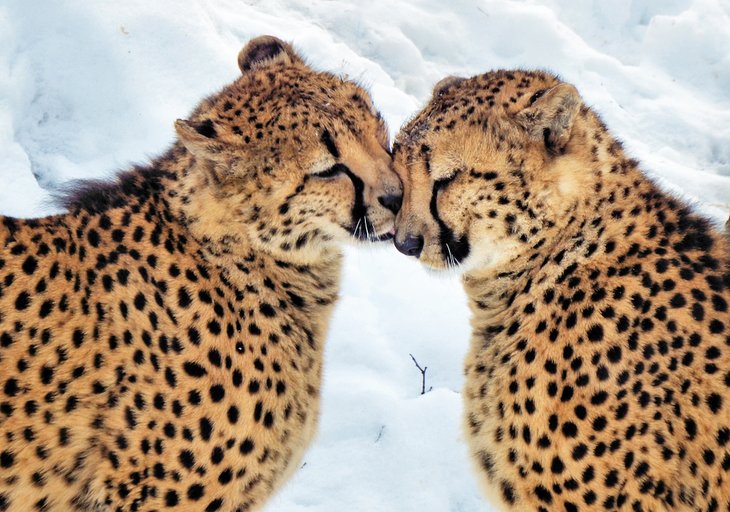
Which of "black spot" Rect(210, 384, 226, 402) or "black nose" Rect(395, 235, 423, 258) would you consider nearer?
"black spot" Rect(210, 384, 226, 402)

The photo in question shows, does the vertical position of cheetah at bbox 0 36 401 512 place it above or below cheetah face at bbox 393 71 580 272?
below

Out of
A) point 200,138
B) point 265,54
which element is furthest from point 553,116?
point 265,54

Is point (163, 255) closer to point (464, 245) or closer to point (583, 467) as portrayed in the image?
point (464, 245)

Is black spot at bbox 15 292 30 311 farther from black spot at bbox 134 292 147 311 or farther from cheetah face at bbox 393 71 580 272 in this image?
cheetah face at bbox 393 71 580 272

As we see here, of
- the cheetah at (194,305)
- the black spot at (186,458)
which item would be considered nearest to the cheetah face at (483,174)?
the cheetah at (194,305)

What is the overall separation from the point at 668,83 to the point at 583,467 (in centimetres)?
546

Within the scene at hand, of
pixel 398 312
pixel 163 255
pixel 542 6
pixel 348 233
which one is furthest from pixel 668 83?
pixel 163 255

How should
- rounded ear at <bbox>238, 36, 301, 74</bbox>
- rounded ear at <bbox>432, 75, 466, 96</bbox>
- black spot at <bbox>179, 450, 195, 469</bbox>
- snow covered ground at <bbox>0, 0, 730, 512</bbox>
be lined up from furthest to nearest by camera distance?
snow covered ground at <bbox>0, 0, 730, 512</bbox> → rounded ear at <bbox>238, 36, 301, 74</bbox> → rounded ear at <bbox>432, 75, 466, 96</bbox> → black spot at <bbox>179, 450, 195, 469</bbox>

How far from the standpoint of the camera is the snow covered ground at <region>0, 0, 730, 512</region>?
153 inches

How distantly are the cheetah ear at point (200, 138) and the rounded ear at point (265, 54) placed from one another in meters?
0.62

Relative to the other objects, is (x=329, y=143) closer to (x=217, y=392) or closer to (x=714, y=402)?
(x=217, y=392)

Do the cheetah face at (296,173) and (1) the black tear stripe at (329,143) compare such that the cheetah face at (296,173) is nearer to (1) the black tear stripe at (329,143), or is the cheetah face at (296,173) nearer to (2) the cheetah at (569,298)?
(1) the black tear stripe at (329,143)

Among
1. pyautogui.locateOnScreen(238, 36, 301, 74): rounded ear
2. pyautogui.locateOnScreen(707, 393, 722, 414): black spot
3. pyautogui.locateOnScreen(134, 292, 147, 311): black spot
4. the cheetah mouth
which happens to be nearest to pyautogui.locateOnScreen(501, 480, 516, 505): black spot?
pyautogui.locateOnScreen(707, 393, 722, 414): black spot

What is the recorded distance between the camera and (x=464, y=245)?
293 centimetres
